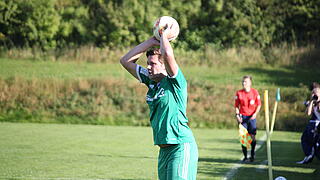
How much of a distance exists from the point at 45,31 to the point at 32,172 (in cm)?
2858

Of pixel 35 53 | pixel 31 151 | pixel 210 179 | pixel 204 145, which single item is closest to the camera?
pixel 210 179

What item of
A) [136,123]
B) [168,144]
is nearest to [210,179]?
[168,144]

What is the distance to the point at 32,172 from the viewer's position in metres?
10.7

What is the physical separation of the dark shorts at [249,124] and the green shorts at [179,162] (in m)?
8.44

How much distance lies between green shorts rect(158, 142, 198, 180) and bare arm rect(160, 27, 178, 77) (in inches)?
27.5

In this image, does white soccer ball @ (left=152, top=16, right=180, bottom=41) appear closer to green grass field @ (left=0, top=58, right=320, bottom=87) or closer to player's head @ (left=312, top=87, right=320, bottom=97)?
player's head @ (left=312, top=87, right=320, bottom=97)

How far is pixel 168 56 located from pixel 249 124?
29.3ft

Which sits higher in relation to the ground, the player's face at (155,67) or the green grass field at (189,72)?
the green grass field at (189,72)

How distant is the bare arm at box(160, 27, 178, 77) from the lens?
17.5 ft

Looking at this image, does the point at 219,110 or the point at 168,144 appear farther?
the point at 219,110

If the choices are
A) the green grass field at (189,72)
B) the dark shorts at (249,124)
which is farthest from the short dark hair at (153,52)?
the green grass field at (189,72)

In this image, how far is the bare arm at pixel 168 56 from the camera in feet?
17.5

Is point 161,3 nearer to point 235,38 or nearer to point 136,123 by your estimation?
point 235,38

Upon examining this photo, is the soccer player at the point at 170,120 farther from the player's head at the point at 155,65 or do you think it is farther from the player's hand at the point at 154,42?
the player's hand at the point at 154,42
